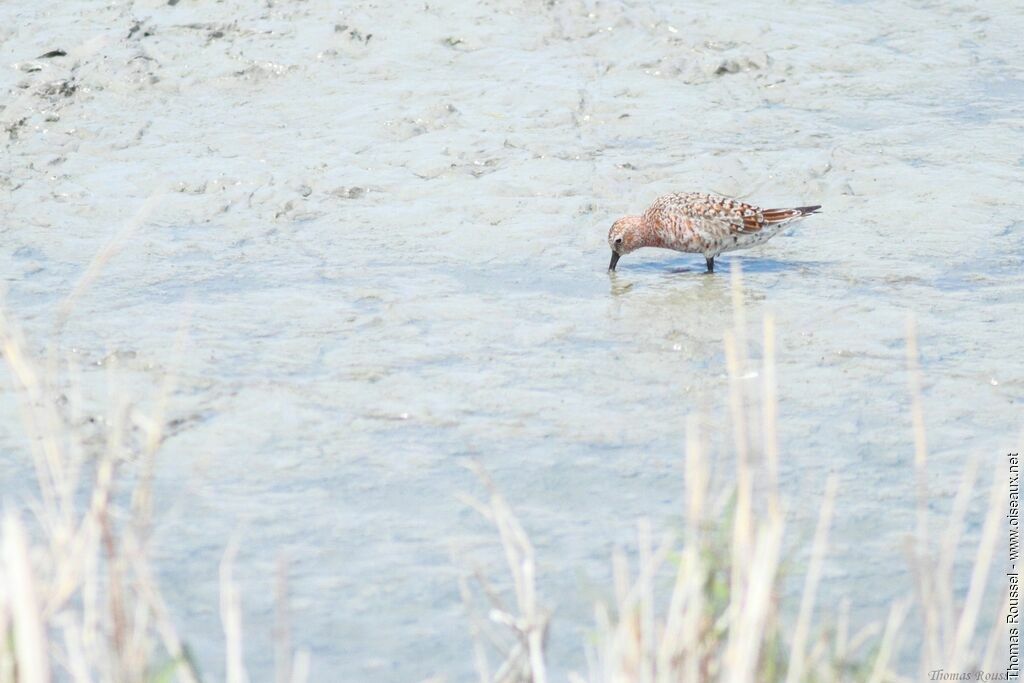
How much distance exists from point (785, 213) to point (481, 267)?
1.83 m

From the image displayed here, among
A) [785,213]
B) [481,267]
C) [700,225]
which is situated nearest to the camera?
[481,267]

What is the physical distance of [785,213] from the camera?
8.98m

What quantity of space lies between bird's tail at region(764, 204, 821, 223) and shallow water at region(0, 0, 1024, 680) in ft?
0.85

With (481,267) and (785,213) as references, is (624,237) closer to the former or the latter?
(481,267)

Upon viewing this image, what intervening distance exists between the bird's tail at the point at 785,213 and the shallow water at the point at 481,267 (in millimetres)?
258

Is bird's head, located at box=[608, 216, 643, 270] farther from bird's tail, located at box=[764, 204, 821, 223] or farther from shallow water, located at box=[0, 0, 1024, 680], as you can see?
bird's tail, located at box=[764, 204, 821, 223]

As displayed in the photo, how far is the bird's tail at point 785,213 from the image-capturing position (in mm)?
8953

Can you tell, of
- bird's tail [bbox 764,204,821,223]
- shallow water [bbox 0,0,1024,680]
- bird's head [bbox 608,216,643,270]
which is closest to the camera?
shallow water [bbox 0,0,1024,680]

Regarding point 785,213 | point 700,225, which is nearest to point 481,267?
point 700,225

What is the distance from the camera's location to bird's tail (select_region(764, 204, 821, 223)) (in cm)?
895

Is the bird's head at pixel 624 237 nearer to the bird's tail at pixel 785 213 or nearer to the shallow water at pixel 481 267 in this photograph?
the shallow water at pixel 481 267

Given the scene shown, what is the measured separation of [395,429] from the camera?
Result: 673 cm

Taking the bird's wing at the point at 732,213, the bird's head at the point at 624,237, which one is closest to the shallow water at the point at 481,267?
the bird's head at the point at 624,237

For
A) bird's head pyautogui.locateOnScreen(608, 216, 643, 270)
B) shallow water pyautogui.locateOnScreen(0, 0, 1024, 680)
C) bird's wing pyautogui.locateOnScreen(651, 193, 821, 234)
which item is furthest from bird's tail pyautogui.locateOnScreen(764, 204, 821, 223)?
bird's head pyautogui.locateOnScreen(608, 216, 643, 270)
